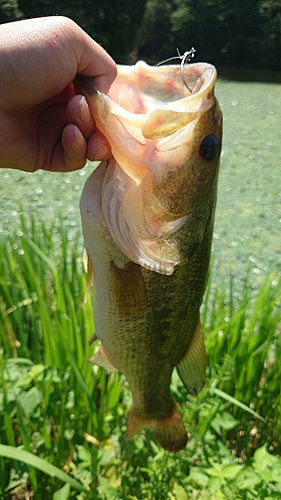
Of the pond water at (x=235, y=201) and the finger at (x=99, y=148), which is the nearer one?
the finger at (x=99, y=148)

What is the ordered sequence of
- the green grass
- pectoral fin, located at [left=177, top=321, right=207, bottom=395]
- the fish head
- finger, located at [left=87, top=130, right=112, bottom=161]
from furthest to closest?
the green grass < pectoral fin, located at [left=177, top=321, right=207, bottom=395] < finger, located at [left=87, top=130, right=112, bottom=161] < the fish head

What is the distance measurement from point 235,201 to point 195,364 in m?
3.37

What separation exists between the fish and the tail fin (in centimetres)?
12

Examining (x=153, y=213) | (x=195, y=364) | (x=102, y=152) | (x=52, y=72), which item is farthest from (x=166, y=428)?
(x=52, y=72)

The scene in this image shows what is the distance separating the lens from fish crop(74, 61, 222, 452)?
2.78 feet

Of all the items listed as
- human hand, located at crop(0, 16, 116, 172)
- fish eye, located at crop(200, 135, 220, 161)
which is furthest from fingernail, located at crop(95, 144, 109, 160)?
fish eye, located at crop(200, 135, 220, 161)

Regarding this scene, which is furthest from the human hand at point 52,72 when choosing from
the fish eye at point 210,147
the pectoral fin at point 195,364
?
the pectoral fin at point 195,364

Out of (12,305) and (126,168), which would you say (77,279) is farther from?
(126,168)

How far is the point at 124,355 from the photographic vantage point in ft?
3.64

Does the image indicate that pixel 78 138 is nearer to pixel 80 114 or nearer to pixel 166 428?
pixel 80 114

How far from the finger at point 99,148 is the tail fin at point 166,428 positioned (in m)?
0.68

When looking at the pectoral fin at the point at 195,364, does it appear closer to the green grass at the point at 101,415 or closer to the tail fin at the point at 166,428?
the tail fin at the point at 166,428

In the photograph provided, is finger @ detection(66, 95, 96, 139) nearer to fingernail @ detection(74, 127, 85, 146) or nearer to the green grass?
fingernail @ detection(74, 127, 85, 146)

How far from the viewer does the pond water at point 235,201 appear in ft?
10.7
